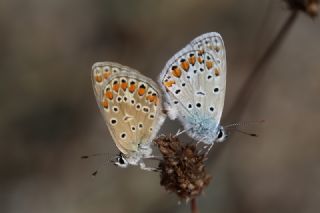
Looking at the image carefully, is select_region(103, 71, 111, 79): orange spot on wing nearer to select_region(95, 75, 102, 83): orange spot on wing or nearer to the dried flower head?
select_region(95, 75, 102, 83): orange spot on wing

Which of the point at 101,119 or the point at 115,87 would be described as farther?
the point at 101,119

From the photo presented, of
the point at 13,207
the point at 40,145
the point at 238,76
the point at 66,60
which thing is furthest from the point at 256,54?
the point at 13,207

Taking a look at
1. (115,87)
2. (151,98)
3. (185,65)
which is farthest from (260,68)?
(115,87)

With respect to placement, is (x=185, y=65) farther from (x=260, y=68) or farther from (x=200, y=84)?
(x=260, y=68)

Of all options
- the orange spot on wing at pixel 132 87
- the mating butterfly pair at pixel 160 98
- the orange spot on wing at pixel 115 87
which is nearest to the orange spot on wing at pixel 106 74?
the mating butterfly pair at pixel 160 98

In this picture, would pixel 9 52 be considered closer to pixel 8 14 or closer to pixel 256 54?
pixel 8 14

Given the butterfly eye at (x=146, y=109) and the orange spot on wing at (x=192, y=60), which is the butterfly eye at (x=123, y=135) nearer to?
the butterfly eye at (x=146, y=109)
